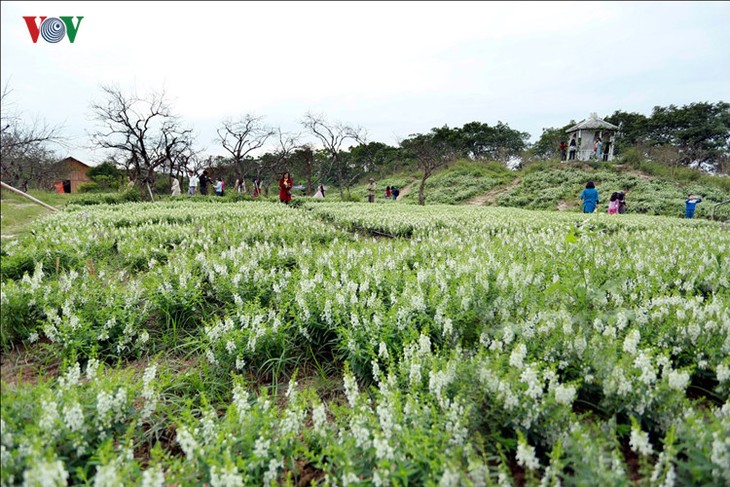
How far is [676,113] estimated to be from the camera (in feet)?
134

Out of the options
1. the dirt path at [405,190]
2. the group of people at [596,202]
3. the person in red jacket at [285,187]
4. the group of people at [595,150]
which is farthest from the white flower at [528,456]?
the dirt path at [405,190]

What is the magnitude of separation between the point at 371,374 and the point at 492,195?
1308 inches

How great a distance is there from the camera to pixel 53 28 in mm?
2656

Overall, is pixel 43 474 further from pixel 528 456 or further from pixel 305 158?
pixel 305 158

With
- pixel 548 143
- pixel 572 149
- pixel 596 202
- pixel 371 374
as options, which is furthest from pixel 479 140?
pixel 371 374

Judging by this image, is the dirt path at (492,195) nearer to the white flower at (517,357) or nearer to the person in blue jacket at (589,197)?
the person in blue jacket at (589,197)

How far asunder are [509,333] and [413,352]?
753 mm

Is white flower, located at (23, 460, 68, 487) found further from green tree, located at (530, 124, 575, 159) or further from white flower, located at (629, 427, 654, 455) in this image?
green tree, located at (530, 124, 575, 159)

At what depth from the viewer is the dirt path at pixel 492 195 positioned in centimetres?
3339

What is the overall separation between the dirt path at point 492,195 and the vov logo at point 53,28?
32.3 m

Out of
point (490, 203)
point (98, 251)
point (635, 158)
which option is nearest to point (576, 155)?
point (635, 158)

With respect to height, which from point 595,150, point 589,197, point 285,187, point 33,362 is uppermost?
point 595,150

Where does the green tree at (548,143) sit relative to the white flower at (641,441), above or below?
above

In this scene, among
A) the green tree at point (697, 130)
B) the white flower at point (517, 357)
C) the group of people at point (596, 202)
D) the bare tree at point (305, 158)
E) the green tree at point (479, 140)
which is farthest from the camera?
the green tree at point (479, 140)
